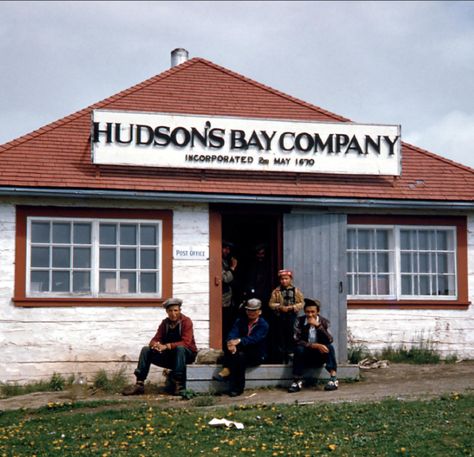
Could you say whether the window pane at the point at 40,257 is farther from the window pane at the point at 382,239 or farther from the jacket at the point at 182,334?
the window pane at the point at 382,239

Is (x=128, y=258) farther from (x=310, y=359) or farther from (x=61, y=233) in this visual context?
(x=310, y=359)

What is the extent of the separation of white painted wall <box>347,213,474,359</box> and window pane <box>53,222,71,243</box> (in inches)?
183

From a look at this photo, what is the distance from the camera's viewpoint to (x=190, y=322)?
12.3 meters

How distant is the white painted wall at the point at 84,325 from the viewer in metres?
12.9

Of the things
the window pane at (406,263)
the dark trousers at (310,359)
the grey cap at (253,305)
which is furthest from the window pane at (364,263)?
the grey cap at (253,305)

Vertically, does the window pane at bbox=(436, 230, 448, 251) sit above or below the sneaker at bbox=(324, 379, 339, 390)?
above

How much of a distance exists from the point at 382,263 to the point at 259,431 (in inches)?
237

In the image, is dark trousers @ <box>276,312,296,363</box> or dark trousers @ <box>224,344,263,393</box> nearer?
dark trousers @ <box>224,344,263,393</box>

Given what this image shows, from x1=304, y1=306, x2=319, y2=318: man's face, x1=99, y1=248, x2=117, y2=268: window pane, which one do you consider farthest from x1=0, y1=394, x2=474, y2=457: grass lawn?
x1=99, y1=248, x2=117, y2=268: window pane

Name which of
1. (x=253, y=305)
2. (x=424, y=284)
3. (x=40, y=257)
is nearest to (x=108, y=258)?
(x=40, y=257)

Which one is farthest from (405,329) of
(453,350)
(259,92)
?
(259,92)

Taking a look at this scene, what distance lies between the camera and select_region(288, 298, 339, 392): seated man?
11977 millimetres

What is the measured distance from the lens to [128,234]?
1355cm

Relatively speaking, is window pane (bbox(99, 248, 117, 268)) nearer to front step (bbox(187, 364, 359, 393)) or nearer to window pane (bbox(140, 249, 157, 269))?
window pane (bbox(140, 249, 157, 269))
